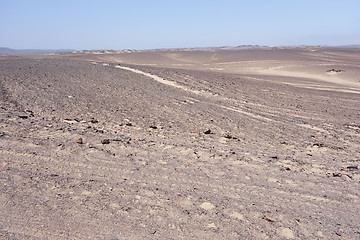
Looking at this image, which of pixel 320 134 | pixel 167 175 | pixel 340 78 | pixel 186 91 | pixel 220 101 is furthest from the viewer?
pixel 340 78

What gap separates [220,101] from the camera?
12.4m

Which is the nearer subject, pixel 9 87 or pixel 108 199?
pixel 108 199

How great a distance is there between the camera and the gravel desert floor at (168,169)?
3.91 m

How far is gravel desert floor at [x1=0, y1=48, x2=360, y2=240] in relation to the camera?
391 cm

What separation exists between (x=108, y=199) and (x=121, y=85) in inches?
359

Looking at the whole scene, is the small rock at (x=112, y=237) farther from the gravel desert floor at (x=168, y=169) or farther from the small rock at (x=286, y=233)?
the small rock at (x=286, y=233)

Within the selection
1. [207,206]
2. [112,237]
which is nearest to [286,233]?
[207,206]

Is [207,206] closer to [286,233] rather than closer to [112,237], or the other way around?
[286,233]

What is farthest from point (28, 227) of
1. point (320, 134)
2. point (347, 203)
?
point (320, 134)

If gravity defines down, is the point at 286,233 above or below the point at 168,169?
below

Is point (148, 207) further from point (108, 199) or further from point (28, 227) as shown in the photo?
point (28, 227)

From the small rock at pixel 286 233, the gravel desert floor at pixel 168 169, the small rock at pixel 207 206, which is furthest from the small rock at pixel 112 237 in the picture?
the small rock at pixel 286 233

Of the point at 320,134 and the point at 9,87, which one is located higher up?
the point at 9,87

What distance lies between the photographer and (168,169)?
18.0ft
